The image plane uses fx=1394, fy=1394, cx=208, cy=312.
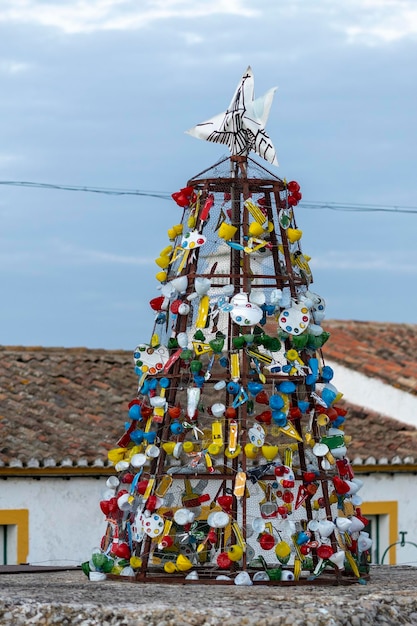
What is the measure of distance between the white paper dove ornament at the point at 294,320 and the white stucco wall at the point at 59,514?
7.42 m

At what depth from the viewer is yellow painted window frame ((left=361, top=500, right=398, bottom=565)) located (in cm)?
1869

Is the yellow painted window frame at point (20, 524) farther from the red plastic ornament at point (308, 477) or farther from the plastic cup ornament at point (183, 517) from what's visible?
the red plastic ornament at point (308, 477)

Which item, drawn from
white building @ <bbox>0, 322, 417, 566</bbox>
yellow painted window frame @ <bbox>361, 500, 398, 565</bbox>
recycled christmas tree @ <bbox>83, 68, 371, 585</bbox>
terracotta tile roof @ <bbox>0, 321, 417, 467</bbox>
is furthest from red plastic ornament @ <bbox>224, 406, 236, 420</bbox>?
yellow painted window frame @ <bbox>361, 500, 398, 565</bbox>

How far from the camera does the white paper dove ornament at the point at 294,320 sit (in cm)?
954

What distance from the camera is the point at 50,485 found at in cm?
1645

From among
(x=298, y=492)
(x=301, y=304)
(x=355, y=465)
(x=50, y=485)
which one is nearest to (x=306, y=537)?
(x=298, y=492)

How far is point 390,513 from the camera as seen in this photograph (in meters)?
19.0

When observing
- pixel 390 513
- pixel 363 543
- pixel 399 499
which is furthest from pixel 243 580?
pixel 399 499

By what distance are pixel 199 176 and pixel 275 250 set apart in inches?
31.9

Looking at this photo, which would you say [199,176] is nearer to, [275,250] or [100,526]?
[275,250]

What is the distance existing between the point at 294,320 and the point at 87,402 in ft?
29.7

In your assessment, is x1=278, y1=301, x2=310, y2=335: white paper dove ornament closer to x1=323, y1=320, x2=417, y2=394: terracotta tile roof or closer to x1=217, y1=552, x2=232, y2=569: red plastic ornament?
x1=217, y1=552, x2=232, y2=569: red plastic ornament

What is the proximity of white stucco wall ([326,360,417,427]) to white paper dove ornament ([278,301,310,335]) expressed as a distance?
11.5 m

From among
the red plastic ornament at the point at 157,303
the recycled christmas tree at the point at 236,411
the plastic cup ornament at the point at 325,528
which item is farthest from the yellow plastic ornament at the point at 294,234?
the plastic cup ornament at the point at 325,528
